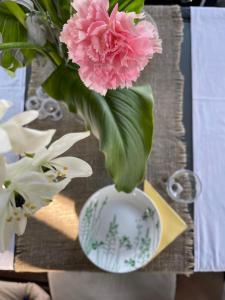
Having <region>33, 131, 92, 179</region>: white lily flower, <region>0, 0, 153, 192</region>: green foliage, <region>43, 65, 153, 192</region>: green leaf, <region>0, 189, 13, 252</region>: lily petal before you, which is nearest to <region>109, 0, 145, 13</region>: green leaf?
<region>0, 0, 153, 192</region>: green foliage

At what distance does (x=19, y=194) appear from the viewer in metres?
0.41

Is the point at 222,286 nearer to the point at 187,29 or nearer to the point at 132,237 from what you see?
the point at 132,237

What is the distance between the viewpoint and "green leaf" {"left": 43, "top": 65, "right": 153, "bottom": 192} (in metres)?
0.55

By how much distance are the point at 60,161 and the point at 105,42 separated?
139 mm

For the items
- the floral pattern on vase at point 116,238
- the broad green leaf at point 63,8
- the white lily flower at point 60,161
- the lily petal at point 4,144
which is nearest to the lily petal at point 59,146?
the white lily flower at point 60,161

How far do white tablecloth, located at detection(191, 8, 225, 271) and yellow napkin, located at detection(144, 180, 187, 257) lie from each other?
0.12 ft

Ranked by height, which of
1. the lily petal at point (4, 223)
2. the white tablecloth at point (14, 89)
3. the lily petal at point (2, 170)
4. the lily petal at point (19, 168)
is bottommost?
the white tablecloth at point (14, 89)

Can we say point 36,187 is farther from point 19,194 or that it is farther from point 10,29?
point 10,29

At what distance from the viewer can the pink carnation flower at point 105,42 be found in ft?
1.36

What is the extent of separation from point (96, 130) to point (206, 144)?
312mm

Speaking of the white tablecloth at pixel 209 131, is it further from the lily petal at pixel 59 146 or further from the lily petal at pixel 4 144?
the lily petal at pixel 4 144

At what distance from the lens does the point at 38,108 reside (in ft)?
2.63

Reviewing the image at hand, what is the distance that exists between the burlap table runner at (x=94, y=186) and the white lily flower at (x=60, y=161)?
1.00ft

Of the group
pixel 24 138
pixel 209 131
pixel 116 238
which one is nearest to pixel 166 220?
pixel 116 238
